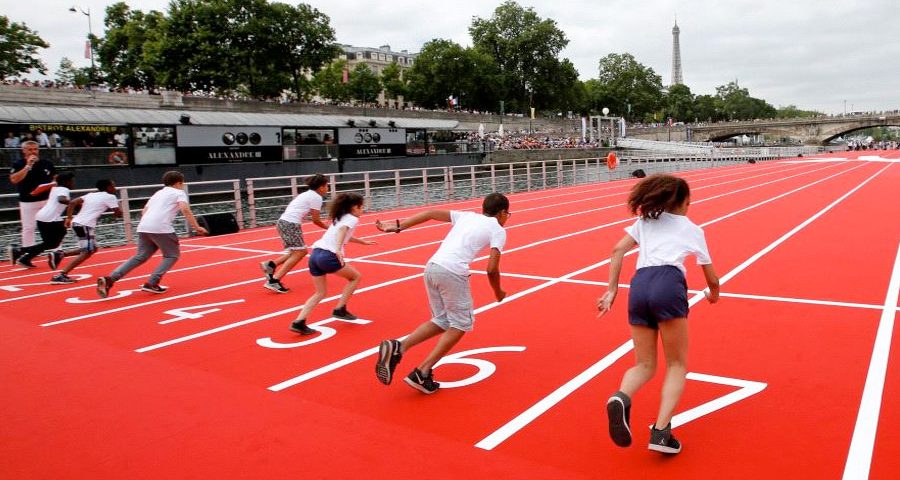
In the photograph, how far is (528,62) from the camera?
336 feet

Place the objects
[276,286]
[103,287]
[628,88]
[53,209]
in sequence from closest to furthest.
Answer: [103,287]
[276,286]
[53,209]
[628,88]

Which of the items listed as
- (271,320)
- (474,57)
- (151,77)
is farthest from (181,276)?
(474,57)

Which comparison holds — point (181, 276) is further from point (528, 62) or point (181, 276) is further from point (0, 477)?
point (528, 62)

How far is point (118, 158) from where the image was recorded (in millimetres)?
29766

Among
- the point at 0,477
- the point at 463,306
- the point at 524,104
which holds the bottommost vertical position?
the point at 0,477

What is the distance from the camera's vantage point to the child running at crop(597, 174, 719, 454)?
149 inches

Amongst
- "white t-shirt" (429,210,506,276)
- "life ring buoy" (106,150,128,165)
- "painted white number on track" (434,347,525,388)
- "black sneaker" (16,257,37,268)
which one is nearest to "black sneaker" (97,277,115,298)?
"black sneaker" (16,257,37,268)

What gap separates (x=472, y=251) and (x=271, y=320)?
3.38m

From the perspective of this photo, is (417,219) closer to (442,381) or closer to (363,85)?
(442,381)

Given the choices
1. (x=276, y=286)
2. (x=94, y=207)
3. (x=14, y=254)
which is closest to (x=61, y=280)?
(x=94, y=207)

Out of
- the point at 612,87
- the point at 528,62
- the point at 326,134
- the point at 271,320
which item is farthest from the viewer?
the point at 612,87

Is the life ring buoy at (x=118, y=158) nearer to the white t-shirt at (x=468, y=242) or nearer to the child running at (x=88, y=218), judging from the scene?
the child running at (x=88, y=218)

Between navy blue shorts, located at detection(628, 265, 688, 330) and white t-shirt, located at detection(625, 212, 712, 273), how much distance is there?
57 mm

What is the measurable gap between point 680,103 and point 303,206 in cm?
15920
